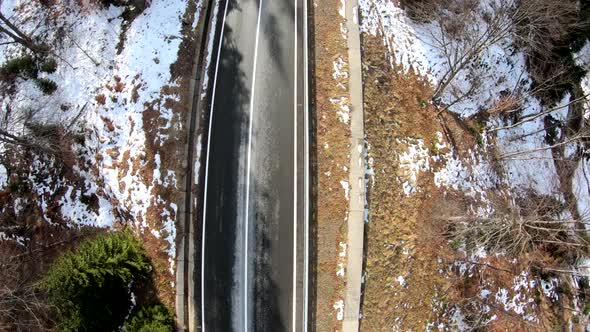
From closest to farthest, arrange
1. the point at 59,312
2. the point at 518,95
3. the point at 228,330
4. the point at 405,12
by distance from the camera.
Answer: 1. the point at 59,312
2. the point at 228,330
3. the point at 405,12
4. the point at 518,95

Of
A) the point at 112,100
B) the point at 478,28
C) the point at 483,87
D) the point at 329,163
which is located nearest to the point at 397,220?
the point at 329,163

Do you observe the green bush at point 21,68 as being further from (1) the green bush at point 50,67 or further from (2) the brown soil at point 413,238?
(2) the brown soil at point 413,238

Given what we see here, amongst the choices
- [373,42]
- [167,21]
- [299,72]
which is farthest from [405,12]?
[167,21]

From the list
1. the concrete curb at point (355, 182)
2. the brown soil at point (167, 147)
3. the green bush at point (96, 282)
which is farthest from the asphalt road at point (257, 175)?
the green bush at point (96, 282)

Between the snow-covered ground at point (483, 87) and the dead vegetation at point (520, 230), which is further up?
the snow-covered ground at point (483, 87)

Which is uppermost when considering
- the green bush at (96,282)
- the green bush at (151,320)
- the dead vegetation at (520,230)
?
the dead vegetation at (520,230)

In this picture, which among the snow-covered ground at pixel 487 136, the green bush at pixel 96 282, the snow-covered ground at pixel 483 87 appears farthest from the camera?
the snow-covered ground at pixel 483 87

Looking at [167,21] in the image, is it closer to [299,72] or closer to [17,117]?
[299,72]
